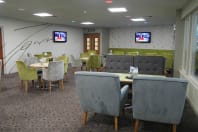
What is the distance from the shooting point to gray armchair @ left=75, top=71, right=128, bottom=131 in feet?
8.80

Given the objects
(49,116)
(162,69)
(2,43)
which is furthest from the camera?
(2,43)

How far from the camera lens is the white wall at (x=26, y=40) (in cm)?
763

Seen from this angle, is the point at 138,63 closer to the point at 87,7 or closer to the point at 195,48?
the point at 195,48

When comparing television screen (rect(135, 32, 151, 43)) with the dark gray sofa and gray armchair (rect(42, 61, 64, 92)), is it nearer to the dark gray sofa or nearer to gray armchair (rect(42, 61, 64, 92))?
the dark gray sofa

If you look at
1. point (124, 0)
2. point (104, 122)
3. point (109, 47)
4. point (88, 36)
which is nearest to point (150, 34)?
point (109, 47)

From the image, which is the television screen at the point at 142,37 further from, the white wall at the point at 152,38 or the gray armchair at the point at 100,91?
the gray armchair at the point at 100,91

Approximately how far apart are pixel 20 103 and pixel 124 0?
11.3ft

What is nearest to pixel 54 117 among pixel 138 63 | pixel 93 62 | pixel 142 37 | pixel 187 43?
pixel 138 63

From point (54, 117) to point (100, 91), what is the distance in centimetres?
119

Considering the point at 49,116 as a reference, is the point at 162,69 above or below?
above

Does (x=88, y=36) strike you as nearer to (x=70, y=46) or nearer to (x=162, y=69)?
(x=70, y=46)

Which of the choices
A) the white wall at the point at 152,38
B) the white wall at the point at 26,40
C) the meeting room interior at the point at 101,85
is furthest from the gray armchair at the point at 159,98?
the white wall at the point at 152,38

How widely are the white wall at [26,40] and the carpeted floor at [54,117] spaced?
11.5ft

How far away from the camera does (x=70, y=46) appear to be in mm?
11555
